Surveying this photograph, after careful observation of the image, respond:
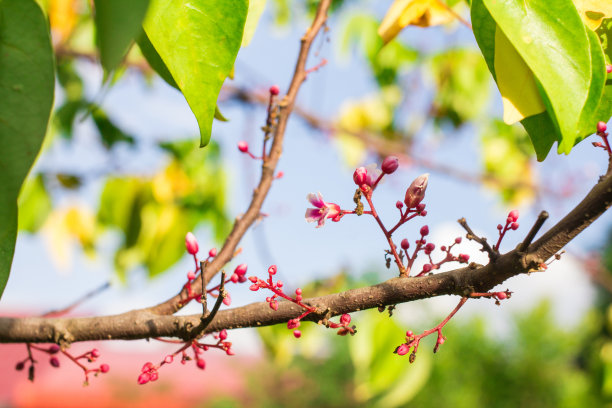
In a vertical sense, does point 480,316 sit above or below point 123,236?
above

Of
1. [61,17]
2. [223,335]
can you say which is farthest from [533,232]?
[61,17]

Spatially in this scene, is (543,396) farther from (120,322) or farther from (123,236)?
(120,322)

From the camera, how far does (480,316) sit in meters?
5.89

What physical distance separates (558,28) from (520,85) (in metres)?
0.04

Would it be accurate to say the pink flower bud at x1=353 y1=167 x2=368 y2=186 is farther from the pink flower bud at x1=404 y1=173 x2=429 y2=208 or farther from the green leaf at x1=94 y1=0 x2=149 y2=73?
the green leaf at x1=94 y1=0 x2=149 y2=73

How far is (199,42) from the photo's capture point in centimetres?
31

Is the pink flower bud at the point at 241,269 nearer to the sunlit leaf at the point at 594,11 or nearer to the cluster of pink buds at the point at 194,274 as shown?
the cluster of pink buds at the point at 194,274

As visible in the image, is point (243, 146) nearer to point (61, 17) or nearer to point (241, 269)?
point (241, 269)

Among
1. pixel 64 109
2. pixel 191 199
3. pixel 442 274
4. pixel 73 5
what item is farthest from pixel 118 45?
pixel 73 5

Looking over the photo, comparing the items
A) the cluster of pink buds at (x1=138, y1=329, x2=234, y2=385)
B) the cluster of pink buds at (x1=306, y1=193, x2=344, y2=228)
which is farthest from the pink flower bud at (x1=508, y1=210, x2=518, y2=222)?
the cluster of pink buds at (x1=138, y1=329, x2=234, y2=385)

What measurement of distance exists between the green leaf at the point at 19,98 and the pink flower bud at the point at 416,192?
22cm

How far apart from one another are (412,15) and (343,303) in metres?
0.27

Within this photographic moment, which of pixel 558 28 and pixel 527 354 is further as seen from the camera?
pixel 527 354

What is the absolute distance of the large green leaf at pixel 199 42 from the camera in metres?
0.30
